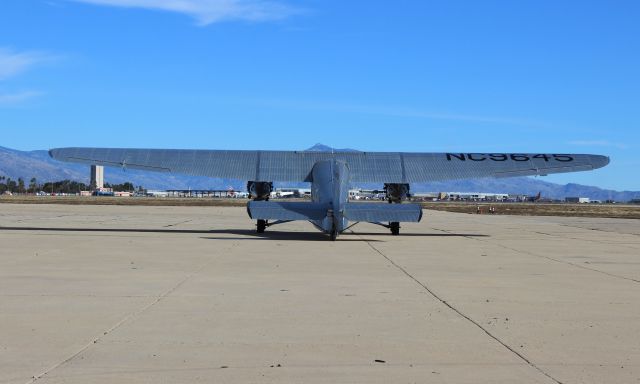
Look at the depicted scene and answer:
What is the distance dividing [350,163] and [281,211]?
28.3 feet

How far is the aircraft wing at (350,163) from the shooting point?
31.3 meters

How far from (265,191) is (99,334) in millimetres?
23108

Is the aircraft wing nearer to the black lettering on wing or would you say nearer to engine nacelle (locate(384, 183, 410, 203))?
the black lettering on wing

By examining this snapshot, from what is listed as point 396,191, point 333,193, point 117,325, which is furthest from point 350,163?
point 117,325

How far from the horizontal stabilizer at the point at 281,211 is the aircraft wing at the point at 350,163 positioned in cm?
593

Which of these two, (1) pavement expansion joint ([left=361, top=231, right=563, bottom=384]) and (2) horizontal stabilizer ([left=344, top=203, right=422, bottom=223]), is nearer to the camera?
(1) pavement expansion joint ([left=361, top=231, right=563, bottom=384])

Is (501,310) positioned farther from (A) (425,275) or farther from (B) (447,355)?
(A) (425,275)

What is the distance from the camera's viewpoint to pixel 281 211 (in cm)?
2442

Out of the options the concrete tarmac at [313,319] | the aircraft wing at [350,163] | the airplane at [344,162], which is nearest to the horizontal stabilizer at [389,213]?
the concrete tarmac at [313,319]

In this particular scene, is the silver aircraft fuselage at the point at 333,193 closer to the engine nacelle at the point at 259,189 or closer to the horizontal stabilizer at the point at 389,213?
the horizontal stabilizer at the point at 389,213

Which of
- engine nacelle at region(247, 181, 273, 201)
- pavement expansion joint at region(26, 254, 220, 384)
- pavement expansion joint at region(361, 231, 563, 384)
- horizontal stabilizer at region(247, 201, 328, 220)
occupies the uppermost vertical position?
engine nacelle at region(247, 181, 273, 201)

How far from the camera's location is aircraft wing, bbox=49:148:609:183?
31.3 metres

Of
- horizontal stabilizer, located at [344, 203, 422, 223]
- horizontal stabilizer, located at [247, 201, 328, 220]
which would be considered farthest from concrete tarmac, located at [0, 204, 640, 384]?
horizontal stabilizer, located at [344, 203, 422, 223]

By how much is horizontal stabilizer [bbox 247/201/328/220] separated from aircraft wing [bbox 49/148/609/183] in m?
5.93
